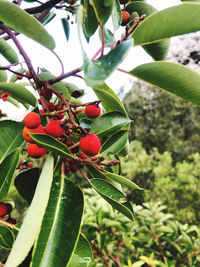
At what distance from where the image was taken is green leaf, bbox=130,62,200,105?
1.72ft

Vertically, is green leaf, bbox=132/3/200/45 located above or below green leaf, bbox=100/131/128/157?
above

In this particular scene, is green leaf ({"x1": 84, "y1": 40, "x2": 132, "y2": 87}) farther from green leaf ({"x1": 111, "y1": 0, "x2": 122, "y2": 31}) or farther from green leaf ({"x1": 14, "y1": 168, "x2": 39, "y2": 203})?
green leaf ({"x1": 14, "y1": 168, "x2": 39, "y2": 203})

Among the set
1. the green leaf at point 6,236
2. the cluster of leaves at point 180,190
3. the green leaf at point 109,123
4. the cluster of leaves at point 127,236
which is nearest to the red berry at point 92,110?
the green leaf at point 109,123

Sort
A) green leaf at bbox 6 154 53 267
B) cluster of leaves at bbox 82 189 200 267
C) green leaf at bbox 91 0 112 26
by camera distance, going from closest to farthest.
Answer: green leaf at bbox 6 154 53 267
green leaf at bbox 91 0 112 26
cluster of leaves at bbox 82 189 200 267

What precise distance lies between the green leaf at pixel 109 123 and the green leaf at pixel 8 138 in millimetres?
215

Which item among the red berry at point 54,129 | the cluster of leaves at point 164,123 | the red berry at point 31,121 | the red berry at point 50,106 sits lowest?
the cluster of leaves at point 164,123

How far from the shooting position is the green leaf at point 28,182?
0.60 metres

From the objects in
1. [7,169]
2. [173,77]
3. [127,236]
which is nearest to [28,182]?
[7,169]

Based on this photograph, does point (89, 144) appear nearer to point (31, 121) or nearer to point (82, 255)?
point (31, 121)

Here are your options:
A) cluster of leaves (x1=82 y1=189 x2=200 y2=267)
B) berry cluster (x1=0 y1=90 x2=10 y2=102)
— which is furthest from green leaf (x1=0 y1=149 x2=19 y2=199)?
cluster of leaves (x1=82 y1=189 x2=200 y2=267)

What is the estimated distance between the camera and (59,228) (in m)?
0.43

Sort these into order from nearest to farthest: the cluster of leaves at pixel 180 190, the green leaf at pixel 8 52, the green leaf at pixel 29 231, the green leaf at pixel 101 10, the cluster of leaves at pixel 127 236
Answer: the green leaf at pixel 29 231 → the green leaf at pixel 101 10 → the green leaf at pixel 8 52 → the cluster of leaves at pixel 127 236 → the cluster of leaves at pixel 180 190

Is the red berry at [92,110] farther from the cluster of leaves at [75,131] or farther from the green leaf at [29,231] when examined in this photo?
the green leaf at [29,231]

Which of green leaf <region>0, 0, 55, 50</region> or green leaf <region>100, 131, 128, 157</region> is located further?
green leaf <region>100, 131, 128, 157</region>
